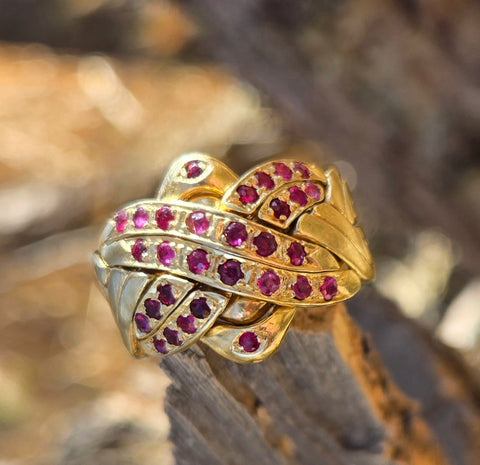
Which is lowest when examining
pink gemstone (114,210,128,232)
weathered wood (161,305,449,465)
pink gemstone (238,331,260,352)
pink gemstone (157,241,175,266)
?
weathered wood (161,305,449,465)

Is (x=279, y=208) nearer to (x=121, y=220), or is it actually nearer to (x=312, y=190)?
(x=312, y=190)

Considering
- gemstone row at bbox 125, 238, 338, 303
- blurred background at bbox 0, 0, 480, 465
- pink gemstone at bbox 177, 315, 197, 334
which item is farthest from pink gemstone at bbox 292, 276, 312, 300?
blurred background at bbox 0, 0, 480, 465

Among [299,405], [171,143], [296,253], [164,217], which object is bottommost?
[299,405]

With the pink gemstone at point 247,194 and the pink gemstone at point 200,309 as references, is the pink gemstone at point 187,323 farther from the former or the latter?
the pink gemstone at point 247,194

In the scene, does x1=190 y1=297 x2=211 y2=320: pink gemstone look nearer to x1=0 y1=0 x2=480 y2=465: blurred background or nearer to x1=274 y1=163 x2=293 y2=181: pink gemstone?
x1=274 y1=163 x2=293 y2=181: pink gemstone

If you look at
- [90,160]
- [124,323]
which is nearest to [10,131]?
[90,160]

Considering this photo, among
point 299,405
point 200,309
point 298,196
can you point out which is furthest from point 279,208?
point 299,405
